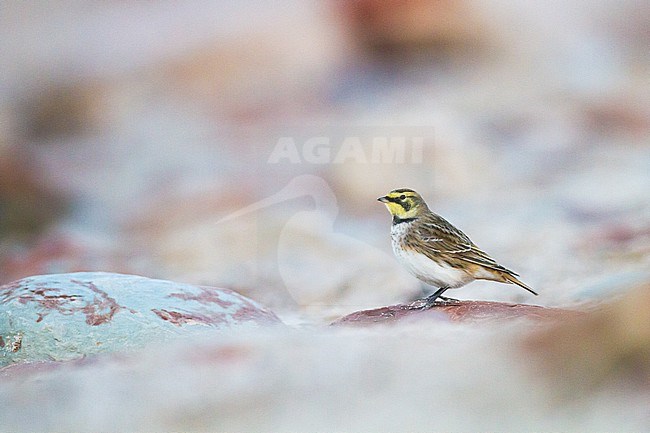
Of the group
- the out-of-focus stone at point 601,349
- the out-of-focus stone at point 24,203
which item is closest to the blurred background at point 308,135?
the out-of-focus stone at point 24,203

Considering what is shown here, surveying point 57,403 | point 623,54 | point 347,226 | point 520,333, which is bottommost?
point 57,403

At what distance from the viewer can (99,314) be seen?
226 centimetres

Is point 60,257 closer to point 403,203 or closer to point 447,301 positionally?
point 403,203

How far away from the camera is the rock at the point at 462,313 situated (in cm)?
221

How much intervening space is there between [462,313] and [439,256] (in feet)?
0.50

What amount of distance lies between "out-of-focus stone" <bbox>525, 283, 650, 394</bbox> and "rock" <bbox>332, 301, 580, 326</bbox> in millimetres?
119

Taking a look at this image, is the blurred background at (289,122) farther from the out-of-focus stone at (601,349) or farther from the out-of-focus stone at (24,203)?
the out-of-focus stone at (601,349)

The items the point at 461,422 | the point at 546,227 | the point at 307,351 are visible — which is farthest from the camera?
the point at 546,227

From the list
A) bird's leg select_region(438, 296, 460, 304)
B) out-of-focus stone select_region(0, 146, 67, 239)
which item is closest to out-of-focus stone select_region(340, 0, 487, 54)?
bird's leg select_region(438, 296, 460, 304)

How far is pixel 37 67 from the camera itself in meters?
2.60

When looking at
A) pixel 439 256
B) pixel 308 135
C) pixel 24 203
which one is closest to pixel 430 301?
pixel 439 256

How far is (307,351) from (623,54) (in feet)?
4.15

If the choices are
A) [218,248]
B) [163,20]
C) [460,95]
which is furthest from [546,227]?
[163,20]

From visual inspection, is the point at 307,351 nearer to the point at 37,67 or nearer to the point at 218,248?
the point at 218,248
